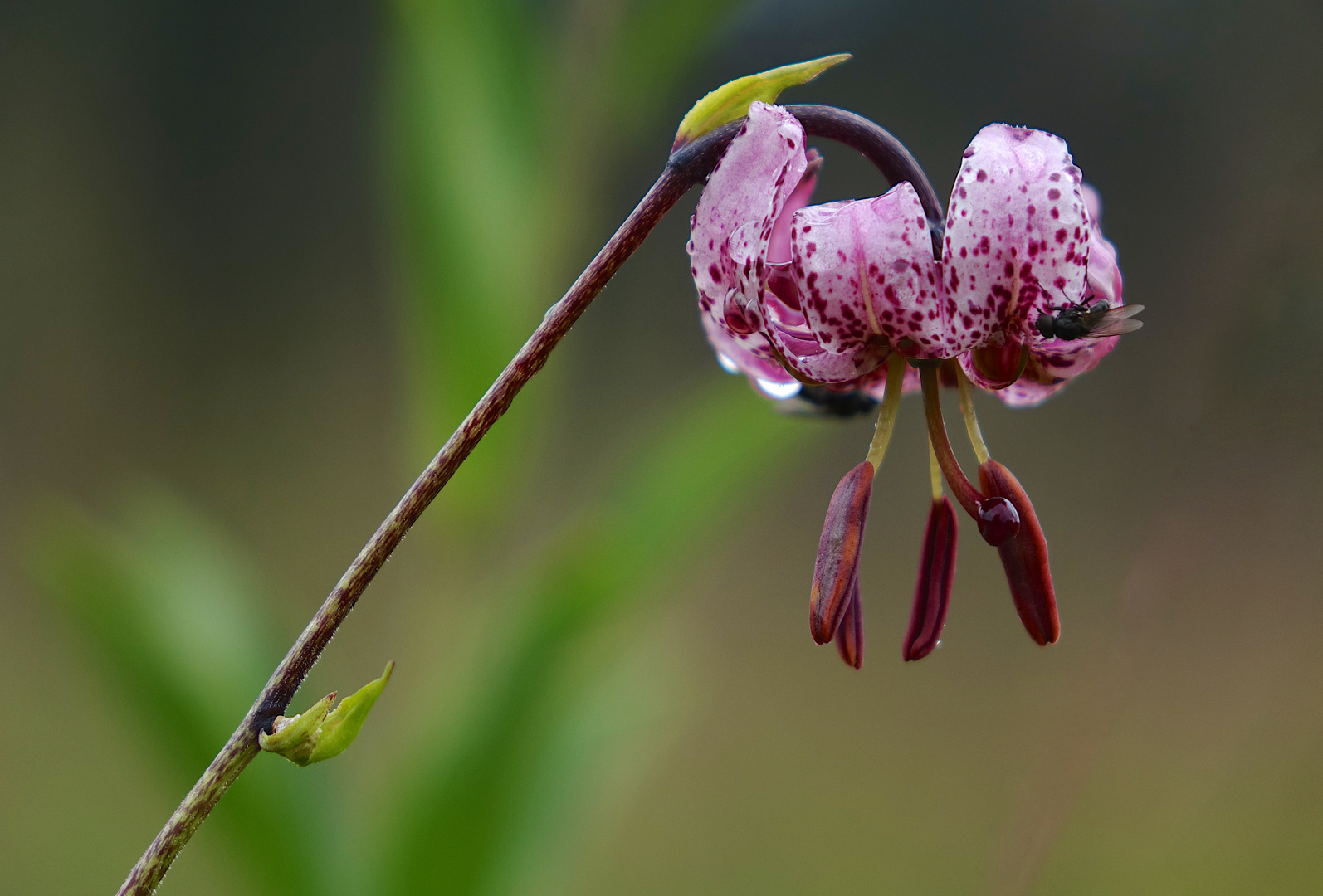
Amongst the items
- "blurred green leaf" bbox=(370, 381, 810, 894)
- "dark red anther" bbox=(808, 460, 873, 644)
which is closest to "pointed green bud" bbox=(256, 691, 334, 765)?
"dark red anther" bbox=(808, 460, 873, 644)

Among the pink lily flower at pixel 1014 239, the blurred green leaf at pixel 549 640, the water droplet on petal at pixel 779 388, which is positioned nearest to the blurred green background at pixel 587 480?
the blurred green leaf at pixel 549 640

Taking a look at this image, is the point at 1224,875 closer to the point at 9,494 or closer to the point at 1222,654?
the point at 1222,654

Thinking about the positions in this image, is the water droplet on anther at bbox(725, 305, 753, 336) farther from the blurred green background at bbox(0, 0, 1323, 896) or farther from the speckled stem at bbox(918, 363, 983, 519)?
the blurred green background at bbox(0, 0, 1323, 896)

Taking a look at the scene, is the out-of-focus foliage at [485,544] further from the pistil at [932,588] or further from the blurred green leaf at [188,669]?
the pistil at [932,588]

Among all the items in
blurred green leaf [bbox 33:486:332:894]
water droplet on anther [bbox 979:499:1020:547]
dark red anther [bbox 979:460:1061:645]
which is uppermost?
water droplet on anther [bbox 979:499:1020:547]

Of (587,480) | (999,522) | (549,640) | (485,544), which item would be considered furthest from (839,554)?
(587,480)

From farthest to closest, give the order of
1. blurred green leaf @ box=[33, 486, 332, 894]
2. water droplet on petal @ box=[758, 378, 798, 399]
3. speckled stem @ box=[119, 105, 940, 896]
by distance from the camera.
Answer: blurred green leaf @ box=[33, 486, 332, 894] → water droplet on petal @ box=[758, 378, 798, 399] → speckled stem @ box=[119, 105, 940, 896]
